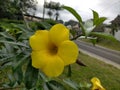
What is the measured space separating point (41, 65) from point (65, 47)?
9 cm

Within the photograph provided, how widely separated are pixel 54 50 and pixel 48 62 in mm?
44

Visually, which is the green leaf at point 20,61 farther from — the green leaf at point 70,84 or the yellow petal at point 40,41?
the green leaf at point 70,84

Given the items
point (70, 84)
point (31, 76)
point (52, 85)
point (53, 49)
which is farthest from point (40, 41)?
point (70, 84)

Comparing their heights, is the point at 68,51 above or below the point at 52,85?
above

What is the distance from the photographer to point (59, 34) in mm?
878

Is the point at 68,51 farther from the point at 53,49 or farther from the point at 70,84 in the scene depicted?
the point at 70,84

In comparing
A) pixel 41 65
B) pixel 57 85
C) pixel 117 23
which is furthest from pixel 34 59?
pixel 117 23

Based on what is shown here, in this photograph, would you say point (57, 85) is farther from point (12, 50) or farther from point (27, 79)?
point (12, 50)

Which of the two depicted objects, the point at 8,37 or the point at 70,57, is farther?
the point at 8,37

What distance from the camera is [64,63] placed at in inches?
34.3

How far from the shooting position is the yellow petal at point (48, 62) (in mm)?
873

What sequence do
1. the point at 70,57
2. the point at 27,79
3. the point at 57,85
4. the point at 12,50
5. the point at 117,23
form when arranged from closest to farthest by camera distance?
the point at 70,57, the point at 27,79, the point at 57,85, the point at 12,50, the point at 117,23

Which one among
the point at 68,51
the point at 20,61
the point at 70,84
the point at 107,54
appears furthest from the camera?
the point at 107,54

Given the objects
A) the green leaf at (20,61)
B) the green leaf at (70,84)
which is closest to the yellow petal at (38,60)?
the green leaf at (20,61)
